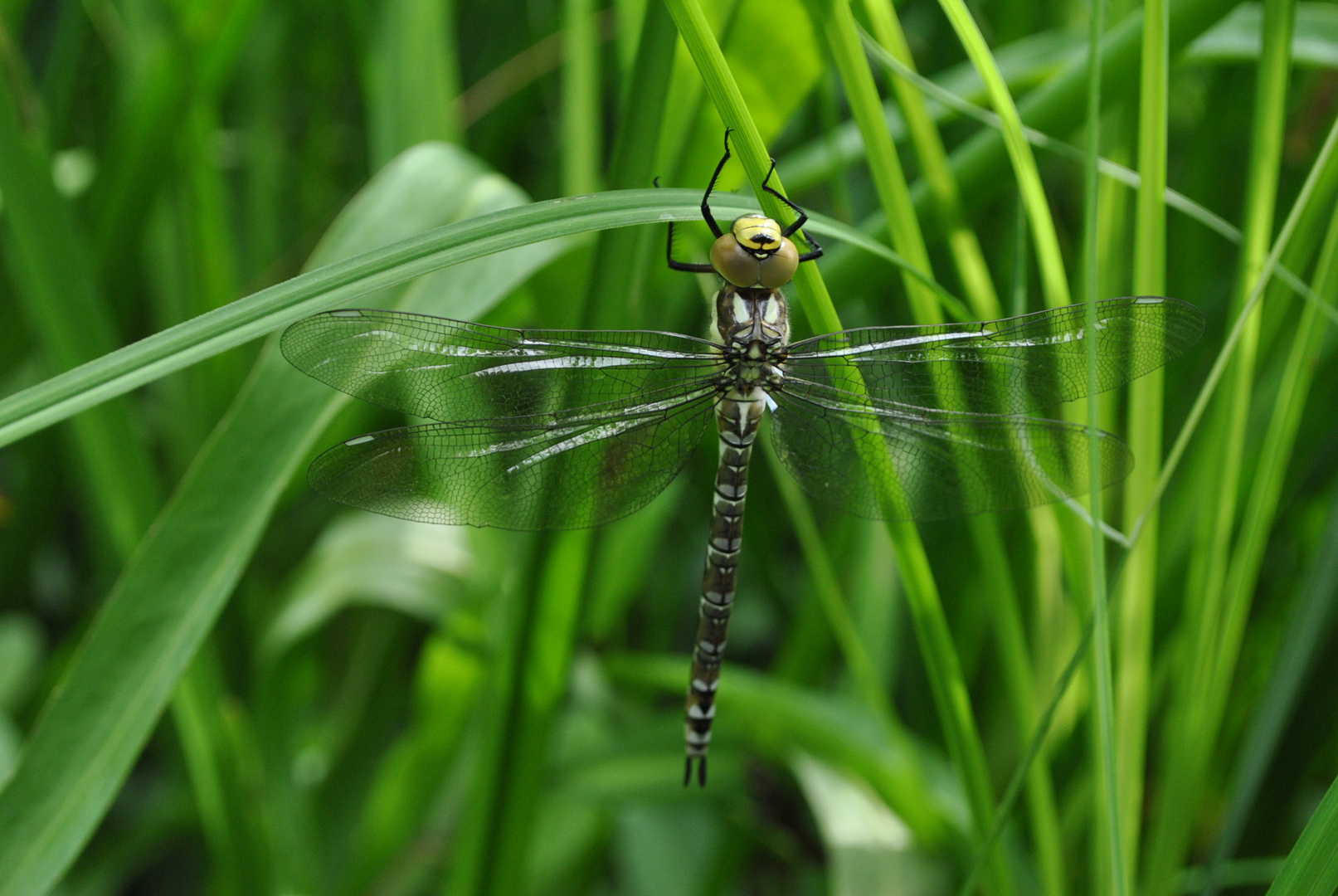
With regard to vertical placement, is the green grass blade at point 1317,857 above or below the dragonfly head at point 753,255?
below

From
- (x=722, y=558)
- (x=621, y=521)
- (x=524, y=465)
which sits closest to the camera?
(x=524, y=465)

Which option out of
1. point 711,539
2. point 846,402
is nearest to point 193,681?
point 711,539

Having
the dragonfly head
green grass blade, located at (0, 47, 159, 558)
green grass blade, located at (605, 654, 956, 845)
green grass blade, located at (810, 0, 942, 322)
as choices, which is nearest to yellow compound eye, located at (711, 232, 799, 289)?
the dragonfly head

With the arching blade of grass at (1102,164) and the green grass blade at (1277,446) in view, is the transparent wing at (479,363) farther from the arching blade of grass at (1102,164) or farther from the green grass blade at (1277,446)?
the green grass blade at (1277,446)

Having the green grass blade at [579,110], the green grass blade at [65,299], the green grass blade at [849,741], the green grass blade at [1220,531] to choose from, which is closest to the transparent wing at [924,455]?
the green grass blade at [1220,531]

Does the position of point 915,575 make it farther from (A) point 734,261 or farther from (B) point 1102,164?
(B) point 1102,164

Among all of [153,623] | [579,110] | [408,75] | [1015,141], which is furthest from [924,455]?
[408,75]

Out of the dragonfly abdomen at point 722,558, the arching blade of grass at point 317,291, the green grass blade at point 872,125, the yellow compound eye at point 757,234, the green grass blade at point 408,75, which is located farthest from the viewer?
the green grass blade at point 408,75

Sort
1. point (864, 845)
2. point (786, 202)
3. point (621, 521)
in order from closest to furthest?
point (786, 202), point (864, 845), point (621, 521)

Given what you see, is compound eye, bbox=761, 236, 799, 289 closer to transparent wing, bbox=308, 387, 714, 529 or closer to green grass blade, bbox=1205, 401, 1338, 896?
transparent wing, bbox=308, 387, 714, 529
